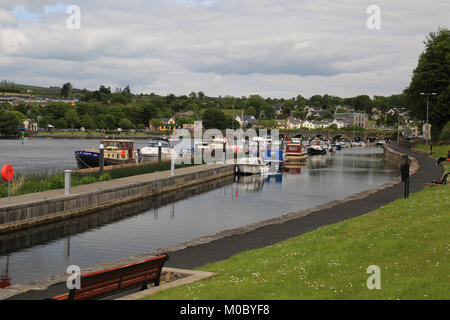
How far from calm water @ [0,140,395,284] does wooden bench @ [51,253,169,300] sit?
26.3 feet

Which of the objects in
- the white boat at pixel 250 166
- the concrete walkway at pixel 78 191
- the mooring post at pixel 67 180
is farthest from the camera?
the white boat at pixel 250 166

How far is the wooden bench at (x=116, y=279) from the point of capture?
11133 mm

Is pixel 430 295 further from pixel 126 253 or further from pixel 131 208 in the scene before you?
pixel 131 208

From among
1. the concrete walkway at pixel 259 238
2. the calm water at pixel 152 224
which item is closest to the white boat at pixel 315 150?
the calm water at pixel 152 224

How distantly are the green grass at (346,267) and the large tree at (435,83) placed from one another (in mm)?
79711

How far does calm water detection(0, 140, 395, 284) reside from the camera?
74.2 feet

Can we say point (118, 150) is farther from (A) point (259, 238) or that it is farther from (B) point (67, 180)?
(A) point (259, 238)

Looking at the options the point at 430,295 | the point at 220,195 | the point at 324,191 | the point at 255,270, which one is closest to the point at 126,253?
the point at 255,270

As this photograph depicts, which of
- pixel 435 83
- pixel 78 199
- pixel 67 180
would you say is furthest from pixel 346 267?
pixel 435 83

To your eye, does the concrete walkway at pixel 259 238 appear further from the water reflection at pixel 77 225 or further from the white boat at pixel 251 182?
the white boat at pixel 251 182

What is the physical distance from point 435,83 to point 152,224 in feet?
246

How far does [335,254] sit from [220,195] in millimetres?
32356

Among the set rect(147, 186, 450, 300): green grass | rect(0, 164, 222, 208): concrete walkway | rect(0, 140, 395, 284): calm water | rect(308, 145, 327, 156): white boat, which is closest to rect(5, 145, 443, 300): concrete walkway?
rect(147, 186, 450, 300): green grass

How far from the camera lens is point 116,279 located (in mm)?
12125
